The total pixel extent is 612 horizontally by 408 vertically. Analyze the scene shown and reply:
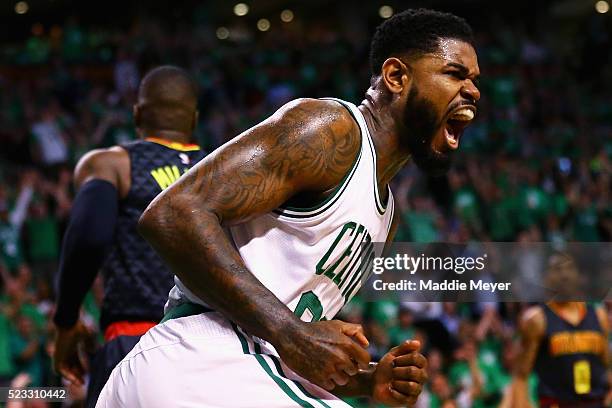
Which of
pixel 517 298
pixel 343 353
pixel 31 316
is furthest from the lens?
pixel 31 316

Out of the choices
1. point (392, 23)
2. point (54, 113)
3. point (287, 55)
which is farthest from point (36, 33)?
point (392, 23)

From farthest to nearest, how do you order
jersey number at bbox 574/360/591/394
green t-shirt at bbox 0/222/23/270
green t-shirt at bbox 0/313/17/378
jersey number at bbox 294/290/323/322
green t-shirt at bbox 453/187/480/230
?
green t-shirt at bbox 453/187/480/230 → green t-shirt at bbox 0/222/23/270 → green t-shirt at bbox 0/313/17/378 → jersey number at bbox 574/360/591/394 → jersey number at bbox 294/290/323/322

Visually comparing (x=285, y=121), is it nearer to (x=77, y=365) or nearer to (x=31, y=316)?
(x=77, y=365)

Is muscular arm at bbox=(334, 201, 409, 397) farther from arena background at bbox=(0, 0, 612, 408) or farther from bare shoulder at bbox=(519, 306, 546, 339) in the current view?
bare shoulder at bbox=(519, 306, 546, 339)

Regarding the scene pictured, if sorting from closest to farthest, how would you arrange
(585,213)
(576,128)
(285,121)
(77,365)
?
(285,121) < (77,365) < (585,213) < (576,128)

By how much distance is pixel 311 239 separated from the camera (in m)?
2.41

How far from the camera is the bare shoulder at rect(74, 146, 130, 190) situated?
369 cm

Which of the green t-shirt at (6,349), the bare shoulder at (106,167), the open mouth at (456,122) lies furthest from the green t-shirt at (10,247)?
the open mouth at (456,122)

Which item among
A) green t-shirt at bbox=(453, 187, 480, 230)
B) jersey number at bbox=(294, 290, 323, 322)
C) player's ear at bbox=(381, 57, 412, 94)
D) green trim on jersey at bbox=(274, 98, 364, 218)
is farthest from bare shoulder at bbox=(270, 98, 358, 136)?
green t-shirt at bbox=(453, 187, 480, 230)

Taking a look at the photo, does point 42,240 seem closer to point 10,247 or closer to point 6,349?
point 10,247

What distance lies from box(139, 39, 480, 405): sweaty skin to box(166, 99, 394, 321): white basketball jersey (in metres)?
0.05

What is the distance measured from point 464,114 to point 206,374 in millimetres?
994

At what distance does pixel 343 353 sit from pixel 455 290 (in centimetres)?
203

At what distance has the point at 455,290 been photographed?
409 cm
